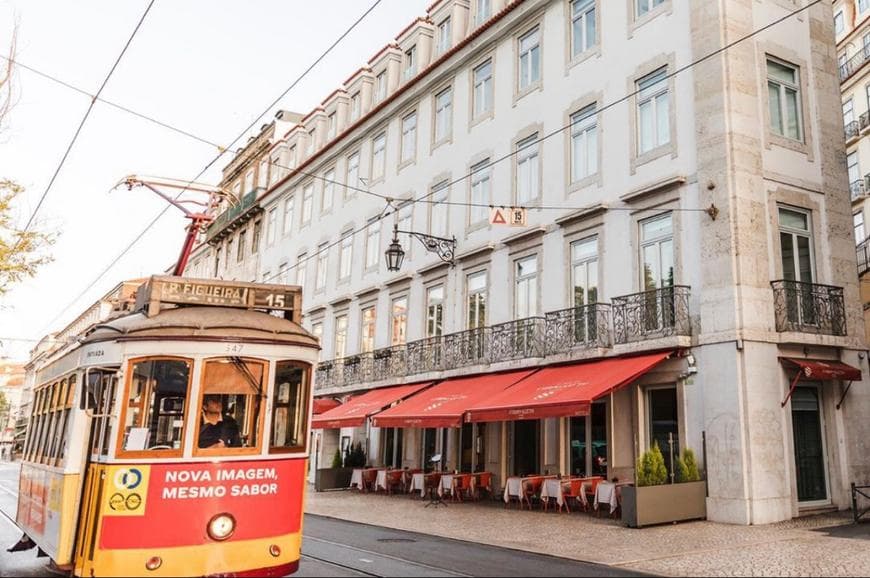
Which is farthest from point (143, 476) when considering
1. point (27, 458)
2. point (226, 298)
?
point (27, 458)

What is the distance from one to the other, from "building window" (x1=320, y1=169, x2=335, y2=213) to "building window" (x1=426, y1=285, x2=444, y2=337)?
9.39 metres

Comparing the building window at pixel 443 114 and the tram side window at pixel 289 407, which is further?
the building window at pixel 443 114

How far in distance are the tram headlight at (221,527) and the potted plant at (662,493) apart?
812 cm

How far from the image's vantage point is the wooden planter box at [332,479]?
23.1m

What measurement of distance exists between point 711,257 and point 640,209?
2.23 metres

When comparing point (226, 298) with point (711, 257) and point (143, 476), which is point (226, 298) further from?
point (711, 257)

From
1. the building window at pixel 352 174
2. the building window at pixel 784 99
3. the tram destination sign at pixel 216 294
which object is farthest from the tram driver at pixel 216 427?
the building window at pixel 352 174

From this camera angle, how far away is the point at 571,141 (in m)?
18.5

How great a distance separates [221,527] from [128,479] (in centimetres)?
93

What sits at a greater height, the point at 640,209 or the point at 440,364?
the point at 640,209

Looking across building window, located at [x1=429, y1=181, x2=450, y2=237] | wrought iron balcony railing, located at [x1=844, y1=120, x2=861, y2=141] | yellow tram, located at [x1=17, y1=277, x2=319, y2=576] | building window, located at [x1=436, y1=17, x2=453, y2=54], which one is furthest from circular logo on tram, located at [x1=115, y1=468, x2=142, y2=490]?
wrought iron balcony railing, located at [x1=844, y1=120, x2=861, y2=141]

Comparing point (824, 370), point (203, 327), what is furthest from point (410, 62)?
point (203, 327)

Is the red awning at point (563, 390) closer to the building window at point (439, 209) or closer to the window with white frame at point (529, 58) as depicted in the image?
the building window at point (439, 209)

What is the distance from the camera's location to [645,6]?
56.5ft
